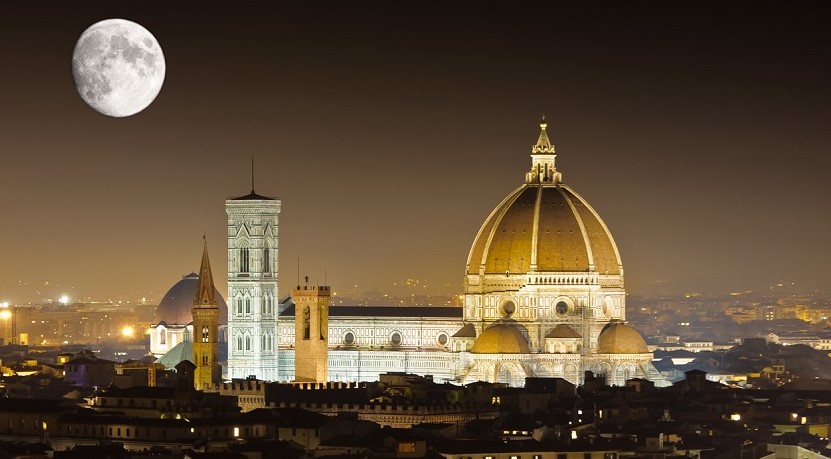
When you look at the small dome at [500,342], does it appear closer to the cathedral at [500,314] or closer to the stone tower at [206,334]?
the cathedral at [500,314]

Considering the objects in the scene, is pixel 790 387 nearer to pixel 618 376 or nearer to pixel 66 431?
pixel 618 376

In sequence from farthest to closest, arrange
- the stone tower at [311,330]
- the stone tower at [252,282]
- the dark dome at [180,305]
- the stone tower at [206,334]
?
the dark dome at [180,305] < the stone tower at [252,282] < the stone tower at [311,330] < the stone tower at [206,334]

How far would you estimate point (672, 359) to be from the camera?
199500mm

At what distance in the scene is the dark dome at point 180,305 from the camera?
189625mm

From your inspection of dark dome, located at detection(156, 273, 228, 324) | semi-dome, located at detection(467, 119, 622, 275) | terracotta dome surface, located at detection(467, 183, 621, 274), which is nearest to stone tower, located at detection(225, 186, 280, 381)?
semi-dome, located at detection(467, 119, 622, 275)

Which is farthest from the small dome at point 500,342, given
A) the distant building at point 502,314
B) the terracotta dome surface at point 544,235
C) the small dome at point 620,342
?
the terracotta dome surface at point 544,235

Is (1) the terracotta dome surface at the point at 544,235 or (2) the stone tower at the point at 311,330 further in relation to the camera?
(1) the terracotta dome surface at the point at 544,235

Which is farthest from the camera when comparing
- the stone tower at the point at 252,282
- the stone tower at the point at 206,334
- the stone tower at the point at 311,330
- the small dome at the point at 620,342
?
the stone tower at the point at 252,282

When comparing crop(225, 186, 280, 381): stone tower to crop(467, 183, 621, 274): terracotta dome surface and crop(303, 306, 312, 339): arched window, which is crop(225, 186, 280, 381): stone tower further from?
crop(303, 306, 312, 339): arched window

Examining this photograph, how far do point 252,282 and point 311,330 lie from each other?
12343mm

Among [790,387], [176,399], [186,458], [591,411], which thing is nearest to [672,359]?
[790,387]

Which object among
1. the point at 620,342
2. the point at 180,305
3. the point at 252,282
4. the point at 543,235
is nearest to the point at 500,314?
the point at 543,235

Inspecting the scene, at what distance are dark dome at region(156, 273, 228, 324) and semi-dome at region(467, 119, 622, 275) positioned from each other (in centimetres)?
3537

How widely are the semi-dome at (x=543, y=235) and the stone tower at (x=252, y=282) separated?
979 cm
